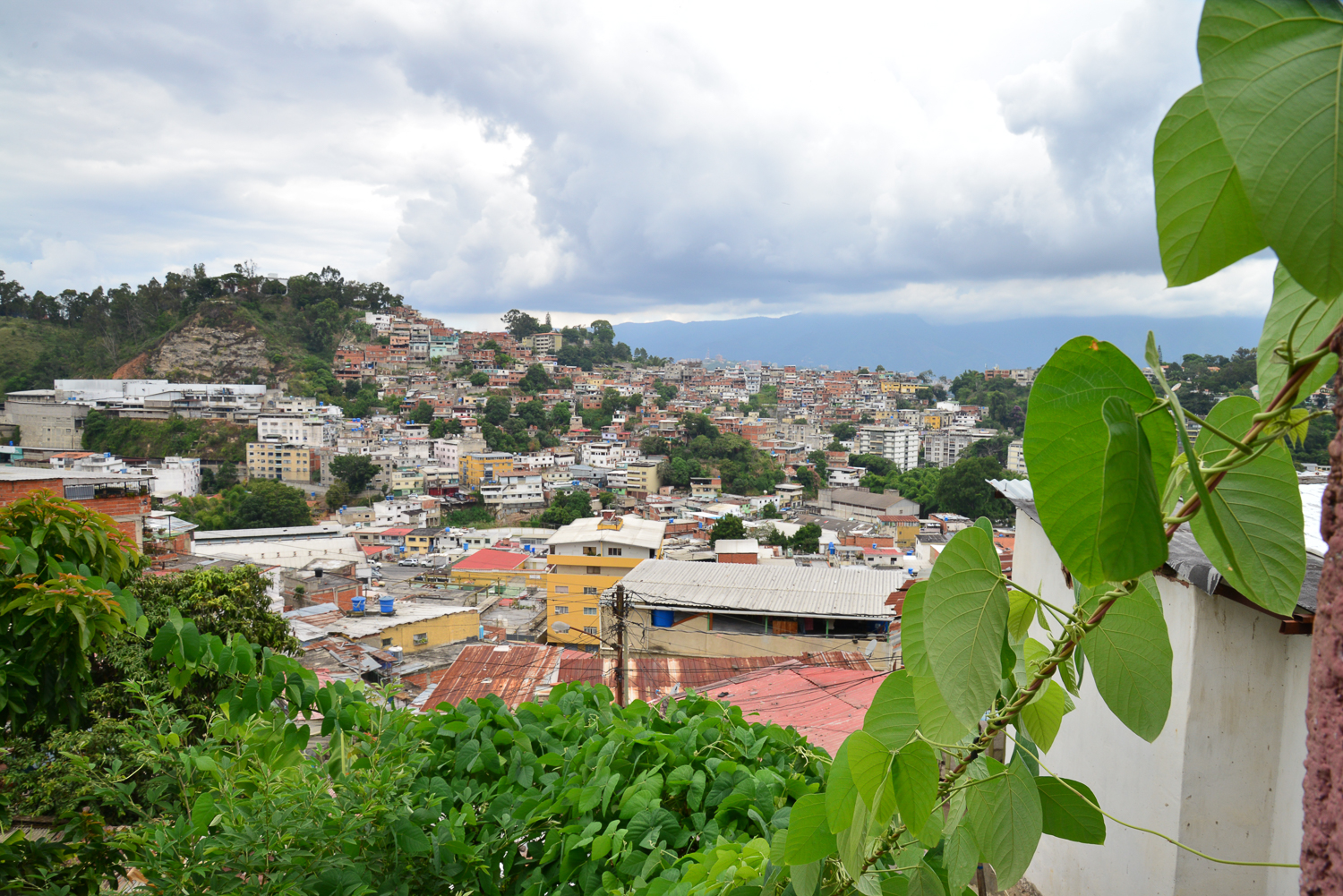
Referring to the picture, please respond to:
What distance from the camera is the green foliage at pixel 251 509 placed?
22.7 metres

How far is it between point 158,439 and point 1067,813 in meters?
33.6

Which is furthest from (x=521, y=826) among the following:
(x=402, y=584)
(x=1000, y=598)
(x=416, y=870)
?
(x=402, y=584)

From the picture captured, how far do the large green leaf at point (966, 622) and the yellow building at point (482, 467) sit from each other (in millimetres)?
29365

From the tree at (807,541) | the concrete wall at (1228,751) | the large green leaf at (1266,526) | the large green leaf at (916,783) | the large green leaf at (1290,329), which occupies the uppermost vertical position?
the large green leaf at (1290,329)

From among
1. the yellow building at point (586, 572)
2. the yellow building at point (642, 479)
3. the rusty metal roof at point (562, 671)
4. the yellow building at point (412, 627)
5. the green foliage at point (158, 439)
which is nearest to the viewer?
the rusty metal roof at point (562, 671)

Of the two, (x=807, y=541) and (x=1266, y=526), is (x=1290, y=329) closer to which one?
(x=1266, y=526)

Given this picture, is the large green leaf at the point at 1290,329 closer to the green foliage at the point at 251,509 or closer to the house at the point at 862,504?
the house at the point at 862,504

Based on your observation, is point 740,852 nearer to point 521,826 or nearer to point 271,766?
point 521,826

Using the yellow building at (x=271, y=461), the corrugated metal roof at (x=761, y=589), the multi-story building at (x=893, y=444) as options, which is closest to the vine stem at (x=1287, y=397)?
the corrugated metal roof at (x=761, y=589)

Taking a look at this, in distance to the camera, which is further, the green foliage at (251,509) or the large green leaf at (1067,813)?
the green foliage at (251,509)

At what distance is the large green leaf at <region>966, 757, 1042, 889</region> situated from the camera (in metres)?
0.33

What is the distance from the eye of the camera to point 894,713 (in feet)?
1.10

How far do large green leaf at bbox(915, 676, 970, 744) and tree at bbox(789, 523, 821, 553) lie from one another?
19432 mm

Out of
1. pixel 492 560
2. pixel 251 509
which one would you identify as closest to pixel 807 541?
pixel 492 560
